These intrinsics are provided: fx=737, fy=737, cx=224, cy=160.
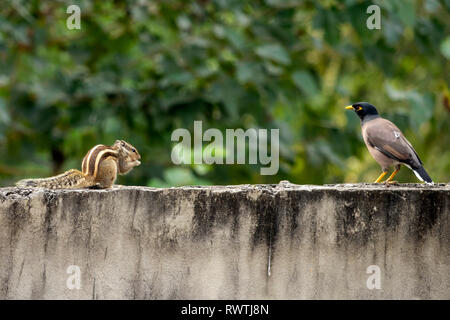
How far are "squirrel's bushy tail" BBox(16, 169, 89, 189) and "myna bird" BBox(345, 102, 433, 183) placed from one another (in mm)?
2115

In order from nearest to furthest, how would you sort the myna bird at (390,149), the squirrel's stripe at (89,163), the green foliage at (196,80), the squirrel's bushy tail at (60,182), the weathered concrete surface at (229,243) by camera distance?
the weathered concrete surface at (229,243) < the squirrel's bushy tail at (60,182) < the squirrel's stripe at (89,163) < the myna bird at (390,149) < the green foliage at (196,80)

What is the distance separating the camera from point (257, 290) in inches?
143

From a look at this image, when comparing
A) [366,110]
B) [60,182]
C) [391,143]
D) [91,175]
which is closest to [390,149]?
[391,143]

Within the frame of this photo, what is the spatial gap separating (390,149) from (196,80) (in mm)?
4052

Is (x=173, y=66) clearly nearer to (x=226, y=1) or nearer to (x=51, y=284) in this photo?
(x=226, y=1)

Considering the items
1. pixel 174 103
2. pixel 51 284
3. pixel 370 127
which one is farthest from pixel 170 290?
pixel 174 103

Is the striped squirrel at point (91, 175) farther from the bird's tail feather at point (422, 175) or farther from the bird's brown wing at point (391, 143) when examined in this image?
the bird's tail feather at point (422, 175)

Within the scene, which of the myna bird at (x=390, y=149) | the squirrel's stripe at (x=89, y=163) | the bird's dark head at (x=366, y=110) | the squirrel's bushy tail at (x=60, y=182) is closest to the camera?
the squirrel's bushy tail at (x=60, y=182)

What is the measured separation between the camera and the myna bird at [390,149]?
530 cm

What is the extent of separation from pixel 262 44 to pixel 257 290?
577cm

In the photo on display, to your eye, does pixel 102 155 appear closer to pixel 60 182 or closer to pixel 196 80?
pixel 60 182

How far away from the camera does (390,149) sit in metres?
5.44

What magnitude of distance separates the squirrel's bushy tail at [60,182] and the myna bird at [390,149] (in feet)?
6.94

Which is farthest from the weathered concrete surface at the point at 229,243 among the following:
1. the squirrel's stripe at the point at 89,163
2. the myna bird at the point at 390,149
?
the myna bird at the point at 390,149
